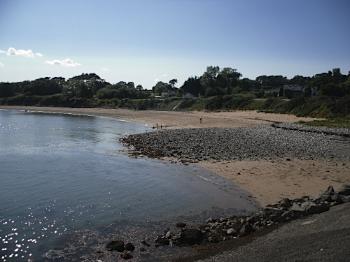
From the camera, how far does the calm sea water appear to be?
16531mm

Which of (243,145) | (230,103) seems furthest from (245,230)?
(230,103)

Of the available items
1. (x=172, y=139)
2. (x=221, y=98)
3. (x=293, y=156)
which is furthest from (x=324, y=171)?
(x=221, y=98)

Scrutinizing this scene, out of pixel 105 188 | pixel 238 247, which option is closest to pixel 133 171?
pixel 105 188

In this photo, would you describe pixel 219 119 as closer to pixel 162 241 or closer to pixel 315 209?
pixel 315 209

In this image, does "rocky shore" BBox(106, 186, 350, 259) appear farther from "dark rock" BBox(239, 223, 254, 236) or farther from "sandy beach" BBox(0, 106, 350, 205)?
"sandy beach" BBox(0, 106, 350, 205)

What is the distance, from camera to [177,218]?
18.2 meters

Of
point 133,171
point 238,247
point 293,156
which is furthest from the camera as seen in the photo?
point 293,156

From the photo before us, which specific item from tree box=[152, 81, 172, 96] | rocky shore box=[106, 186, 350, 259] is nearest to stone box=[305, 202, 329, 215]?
rocky shore box=[106, 186, 350, 259]

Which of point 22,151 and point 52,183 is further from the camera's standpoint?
point 22,151

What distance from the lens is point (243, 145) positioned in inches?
1524

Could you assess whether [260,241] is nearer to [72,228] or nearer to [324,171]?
[72,228]

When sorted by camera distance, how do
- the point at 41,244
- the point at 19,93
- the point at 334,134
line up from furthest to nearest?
the point at 19,93, the point at 334,134, the point at 41,244

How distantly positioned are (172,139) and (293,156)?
1623 cm

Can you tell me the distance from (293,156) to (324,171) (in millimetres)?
5762
